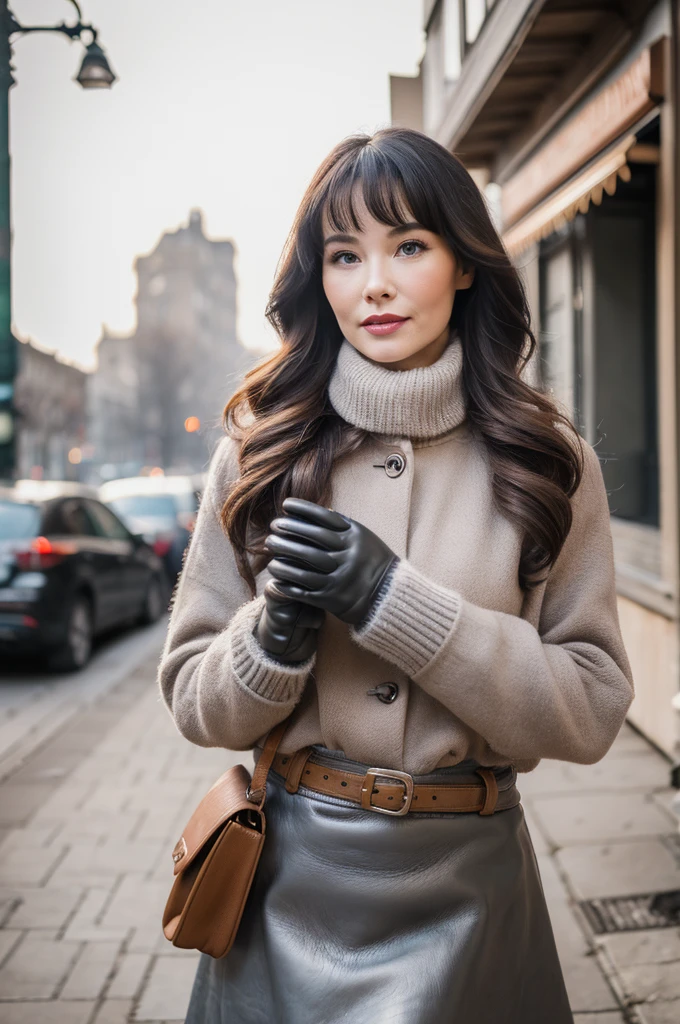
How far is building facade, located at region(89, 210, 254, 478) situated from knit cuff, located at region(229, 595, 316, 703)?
189ft

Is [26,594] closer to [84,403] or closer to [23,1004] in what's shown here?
[23,1004]

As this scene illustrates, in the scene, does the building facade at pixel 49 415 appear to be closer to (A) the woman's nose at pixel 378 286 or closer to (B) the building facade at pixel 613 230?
(B) the building facade at pixel 613 230

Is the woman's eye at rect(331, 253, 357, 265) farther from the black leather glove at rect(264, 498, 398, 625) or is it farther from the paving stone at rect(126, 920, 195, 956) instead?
the paving stone at rect(126, 920, 195, 956)

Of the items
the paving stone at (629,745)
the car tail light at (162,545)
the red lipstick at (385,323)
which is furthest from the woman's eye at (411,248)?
the car tail light at (162,545)

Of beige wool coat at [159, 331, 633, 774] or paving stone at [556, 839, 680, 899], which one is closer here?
beige wool coat at [159, 331, 633, 774]

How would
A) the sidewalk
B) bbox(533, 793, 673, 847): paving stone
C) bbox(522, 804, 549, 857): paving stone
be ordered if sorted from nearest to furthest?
the sidewalk → bbox(522, 804, 549, 857): paving stone → bbox(533, 793, 673, 847): paving stone

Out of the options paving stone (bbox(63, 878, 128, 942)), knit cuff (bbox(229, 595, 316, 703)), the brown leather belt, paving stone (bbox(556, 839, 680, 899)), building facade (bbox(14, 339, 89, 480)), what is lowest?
paving stone (bbox(63, 878, 128, 942))

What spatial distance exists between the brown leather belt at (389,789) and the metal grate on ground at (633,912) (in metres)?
2.24

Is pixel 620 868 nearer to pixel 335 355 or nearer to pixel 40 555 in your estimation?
pixel 335 355

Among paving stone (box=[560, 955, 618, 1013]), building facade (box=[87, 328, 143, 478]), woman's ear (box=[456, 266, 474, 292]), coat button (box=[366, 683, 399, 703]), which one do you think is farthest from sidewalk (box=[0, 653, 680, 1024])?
building facade (box=[87, 328, 143, 478])

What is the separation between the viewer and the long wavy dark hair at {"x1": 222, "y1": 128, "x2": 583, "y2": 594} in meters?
1.70

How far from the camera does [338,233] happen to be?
1731 mm

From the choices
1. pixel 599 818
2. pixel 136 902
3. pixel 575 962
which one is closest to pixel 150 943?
pixel 136 902

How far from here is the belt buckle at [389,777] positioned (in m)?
1.61
